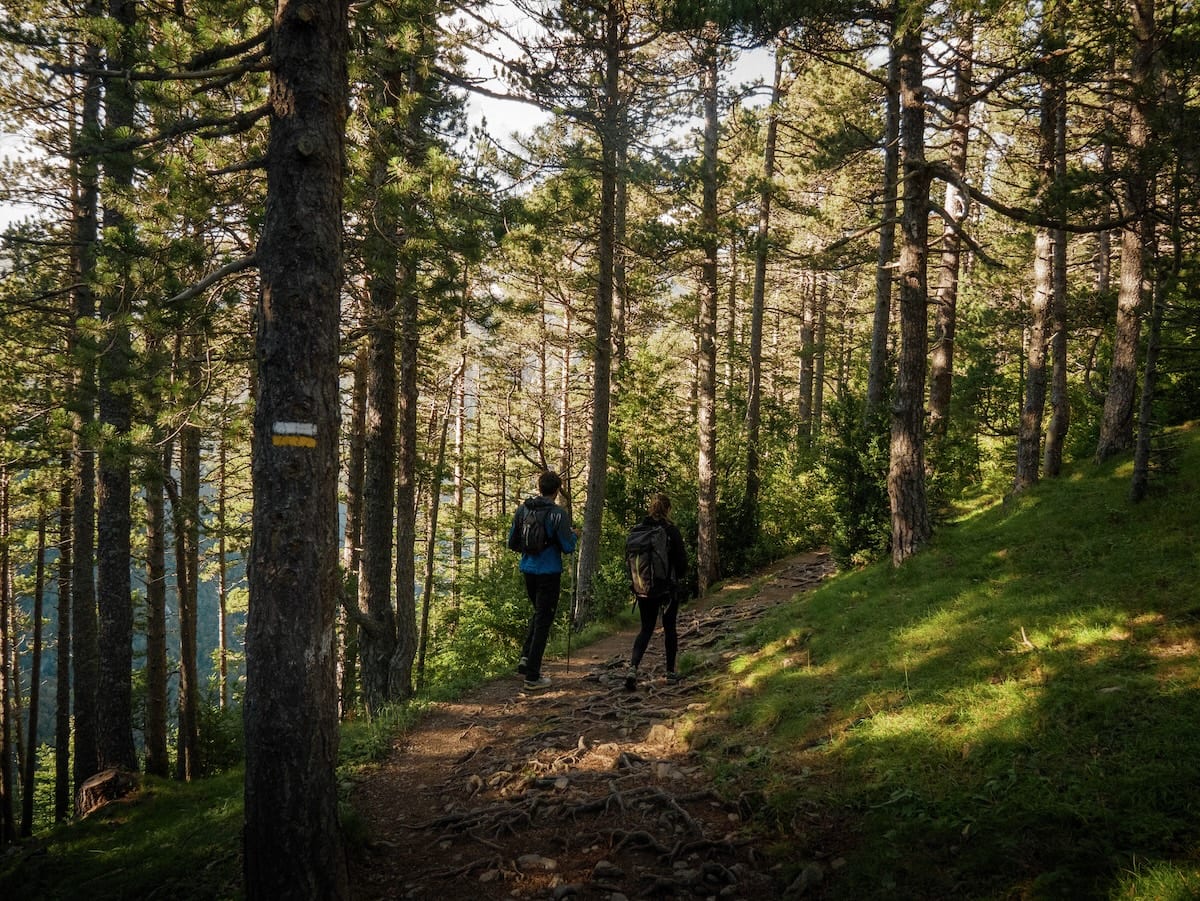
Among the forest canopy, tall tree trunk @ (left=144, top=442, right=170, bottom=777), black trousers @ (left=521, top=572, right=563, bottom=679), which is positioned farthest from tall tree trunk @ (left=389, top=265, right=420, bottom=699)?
tall tree trunk @ (left=144, top=442, right=170, bottom=777)

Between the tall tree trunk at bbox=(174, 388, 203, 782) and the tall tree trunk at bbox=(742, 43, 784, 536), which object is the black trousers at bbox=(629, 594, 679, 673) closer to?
the tall tree trunk at bbox=(742, 43, 784, 536)

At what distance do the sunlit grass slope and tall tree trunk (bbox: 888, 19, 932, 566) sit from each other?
1.08 m

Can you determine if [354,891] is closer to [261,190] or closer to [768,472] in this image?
[261,190]

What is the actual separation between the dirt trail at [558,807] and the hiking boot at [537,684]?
7.2 inches

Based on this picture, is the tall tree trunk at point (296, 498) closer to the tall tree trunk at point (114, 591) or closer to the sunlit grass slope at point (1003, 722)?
the sunlit grass slope at point (1003, 722)

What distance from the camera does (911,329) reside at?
9211mm

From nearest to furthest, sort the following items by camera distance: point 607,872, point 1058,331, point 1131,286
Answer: point 607,872 → point 1131,286 → point 1058,331

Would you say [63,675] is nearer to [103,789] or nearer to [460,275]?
[103,789]

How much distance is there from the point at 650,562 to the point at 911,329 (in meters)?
4.99

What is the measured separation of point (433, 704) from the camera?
8352mm

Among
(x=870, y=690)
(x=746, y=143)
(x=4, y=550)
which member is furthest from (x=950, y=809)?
(x=4, y=550)

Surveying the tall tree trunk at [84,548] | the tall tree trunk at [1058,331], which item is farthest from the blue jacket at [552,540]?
the tall tree trunk at [1058,331]

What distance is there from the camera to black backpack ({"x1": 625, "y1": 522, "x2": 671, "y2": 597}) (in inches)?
299

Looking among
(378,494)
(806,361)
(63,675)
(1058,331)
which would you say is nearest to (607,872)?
(378,494)
